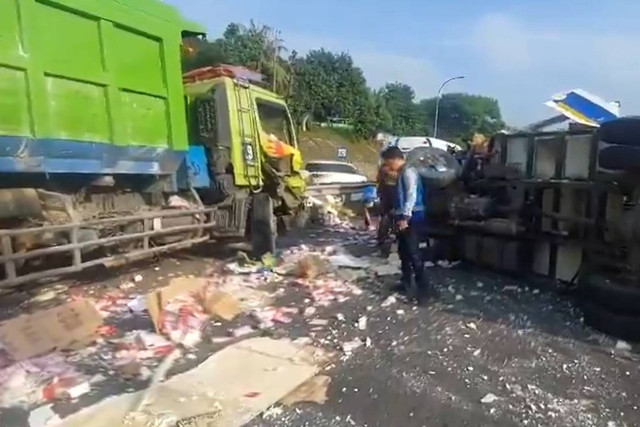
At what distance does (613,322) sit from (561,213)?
172 centimetres

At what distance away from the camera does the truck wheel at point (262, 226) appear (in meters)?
8.06

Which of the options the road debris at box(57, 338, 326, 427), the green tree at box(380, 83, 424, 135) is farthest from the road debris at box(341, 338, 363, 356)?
the green tree at box(380, 83, 424, 135)

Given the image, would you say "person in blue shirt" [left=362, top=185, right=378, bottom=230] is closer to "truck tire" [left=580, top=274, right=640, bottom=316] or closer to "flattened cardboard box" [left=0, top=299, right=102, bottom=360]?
"truck tire" [left=580, top=274, right=640, bottom=316]

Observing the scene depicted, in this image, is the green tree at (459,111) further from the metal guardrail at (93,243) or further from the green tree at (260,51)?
the metal guardrail at (93,243)

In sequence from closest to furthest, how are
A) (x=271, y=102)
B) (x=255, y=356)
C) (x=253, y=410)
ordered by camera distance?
(x=253, y=410) < (x=255, y=356) < (x=271, y=102)

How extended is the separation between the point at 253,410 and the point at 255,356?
915 millimetres

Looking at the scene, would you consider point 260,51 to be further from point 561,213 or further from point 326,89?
point 561,213

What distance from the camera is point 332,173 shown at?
17.9 metres

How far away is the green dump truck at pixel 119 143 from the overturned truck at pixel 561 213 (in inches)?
97.0

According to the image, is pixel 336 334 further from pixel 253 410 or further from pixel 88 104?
pixel 88 104

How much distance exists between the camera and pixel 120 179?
6.30 m

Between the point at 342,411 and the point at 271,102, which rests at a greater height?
the point at 271,102

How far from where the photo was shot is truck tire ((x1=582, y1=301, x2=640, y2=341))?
191 inches

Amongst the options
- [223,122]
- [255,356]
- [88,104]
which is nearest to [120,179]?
[88,104]
